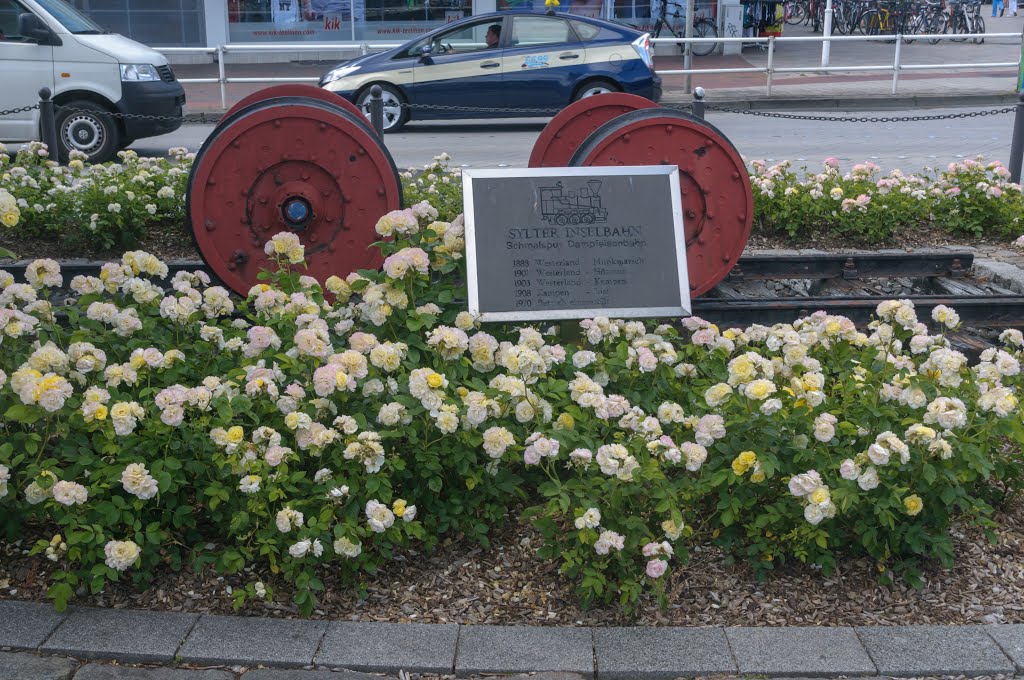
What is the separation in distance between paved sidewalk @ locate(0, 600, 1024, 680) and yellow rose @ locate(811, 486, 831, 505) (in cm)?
40

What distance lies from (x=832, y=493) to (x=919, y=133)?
1437cm

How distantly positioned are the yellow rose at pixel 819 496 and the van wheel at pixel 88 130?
11.2 metres

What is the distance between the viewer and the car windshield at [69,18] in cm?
1351

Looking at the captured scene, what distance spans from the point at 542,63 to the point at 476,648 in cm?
1425

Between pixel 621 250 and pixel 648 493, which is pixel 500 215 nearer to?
pixel 621 250

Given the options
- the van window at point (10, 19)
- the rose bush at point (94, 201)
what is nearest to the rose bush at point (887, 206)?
the rose bush at point (94, 201)

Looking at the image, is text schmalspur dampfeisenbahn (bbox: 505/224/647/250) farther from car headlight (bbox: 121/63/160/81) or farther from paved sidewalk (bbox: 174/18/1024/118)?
paved sidewalk (bbox: 174/18/1024/118)

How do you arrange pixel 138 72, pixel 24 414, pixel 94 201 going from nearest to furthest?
1. pixel 24 414
2. pixel 94 201
3. pixel 138 72

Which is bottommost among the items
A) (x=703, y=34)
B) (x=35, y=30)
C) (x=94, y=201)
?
(x=94, y=201)

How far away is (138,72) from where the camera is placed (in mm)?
13641

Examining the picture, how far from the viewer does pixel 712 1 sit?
28.7 meters

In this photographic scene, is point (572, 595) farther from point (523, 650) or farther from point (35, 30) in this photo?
point (35, 30)

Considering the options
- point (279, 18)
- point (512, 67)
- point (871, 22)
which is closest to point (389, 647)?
point (512, 67)

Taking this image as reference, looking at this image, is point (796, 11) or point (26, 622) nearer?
point (26, 622)
